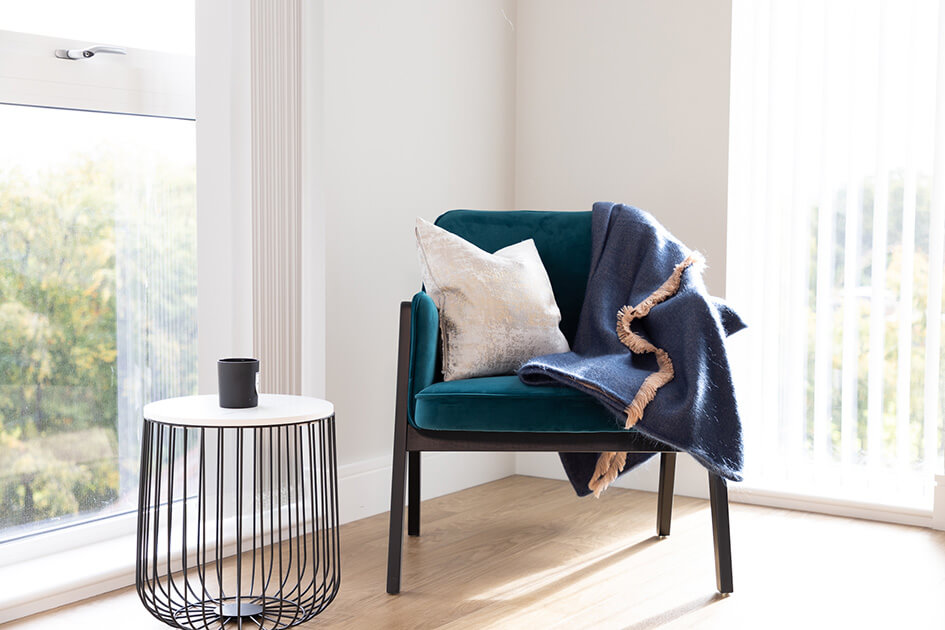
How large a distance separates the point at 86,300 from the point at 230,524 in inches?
26.4

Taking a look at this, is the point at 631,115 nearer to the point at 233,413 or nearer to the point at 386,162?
the point at 386,162

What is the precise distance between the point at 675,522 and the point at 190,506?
137 cm

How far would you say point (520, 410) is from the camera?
193 cm

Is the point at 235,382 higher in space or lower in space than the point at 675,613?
higher

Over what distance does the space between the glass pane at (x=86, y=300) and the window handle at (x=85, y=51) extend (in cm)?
13

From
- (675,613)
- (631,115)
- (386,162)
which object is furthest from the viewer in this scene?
(631,115)

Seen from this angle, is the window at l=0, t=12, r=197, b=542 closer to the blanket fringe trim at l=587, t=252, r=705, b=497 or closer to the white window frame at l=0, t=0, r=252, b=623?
the white window frame at l=0, t=0, r=252, b=623

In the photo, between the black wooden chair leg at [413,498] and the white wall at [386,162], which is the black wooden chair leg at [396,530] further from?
the white wall at [386,162]

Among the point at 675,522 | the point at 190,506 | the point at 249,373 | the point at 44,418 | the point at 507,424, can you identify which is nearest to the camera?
the point at 249,373

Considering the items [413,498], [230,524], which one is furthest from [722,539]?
[230,524]

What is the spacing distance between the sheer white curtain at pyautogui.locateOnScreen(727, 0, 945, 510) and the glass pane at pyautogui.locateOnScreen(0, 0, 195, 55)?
170 cm

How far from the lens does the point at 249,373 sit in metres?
1.63

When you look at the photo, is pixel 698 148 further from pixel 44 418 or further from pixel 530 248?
pixel 44 418

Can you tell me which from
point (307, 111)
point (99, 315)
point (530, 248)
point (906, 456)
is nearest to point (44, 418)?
point (99, 315)
